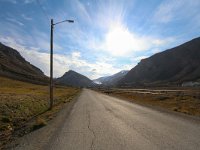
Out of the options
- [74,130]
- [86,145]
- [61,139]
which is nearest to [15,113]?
[74,130]

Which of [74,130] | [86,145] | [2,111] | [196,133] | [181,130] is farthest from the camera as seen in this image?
[2,111]

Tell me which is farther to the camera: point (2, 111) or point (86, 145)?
point (2, 111)

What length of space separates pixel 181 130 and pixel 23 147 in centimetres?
691

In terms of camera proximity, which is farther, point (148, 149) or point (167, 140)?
point (167, 140)

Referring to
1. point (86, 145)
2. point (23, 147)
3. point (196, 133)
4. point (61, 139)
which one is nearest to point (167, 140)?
point (196, 133)

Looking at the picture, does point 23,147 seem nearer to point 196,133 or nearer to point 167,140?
point 167,140

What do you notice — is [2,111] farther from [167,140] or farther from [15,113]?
[167,140]

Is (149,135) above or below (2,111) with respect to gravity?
below

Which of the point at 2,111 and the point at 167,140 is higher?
the point at 2,111

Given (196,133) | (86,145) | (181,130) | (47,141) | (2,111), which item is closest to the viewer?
(86,145)

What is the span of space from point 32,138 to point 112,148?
4069mm

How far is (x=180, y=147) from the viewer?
851cm

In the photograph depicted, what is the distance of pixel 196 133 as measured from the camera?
11.0 metres

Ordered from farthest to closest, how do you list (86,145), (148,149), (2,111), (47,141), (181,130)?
(2,111) → (181,130) → (47,141) → (86,145) → (148,149)
